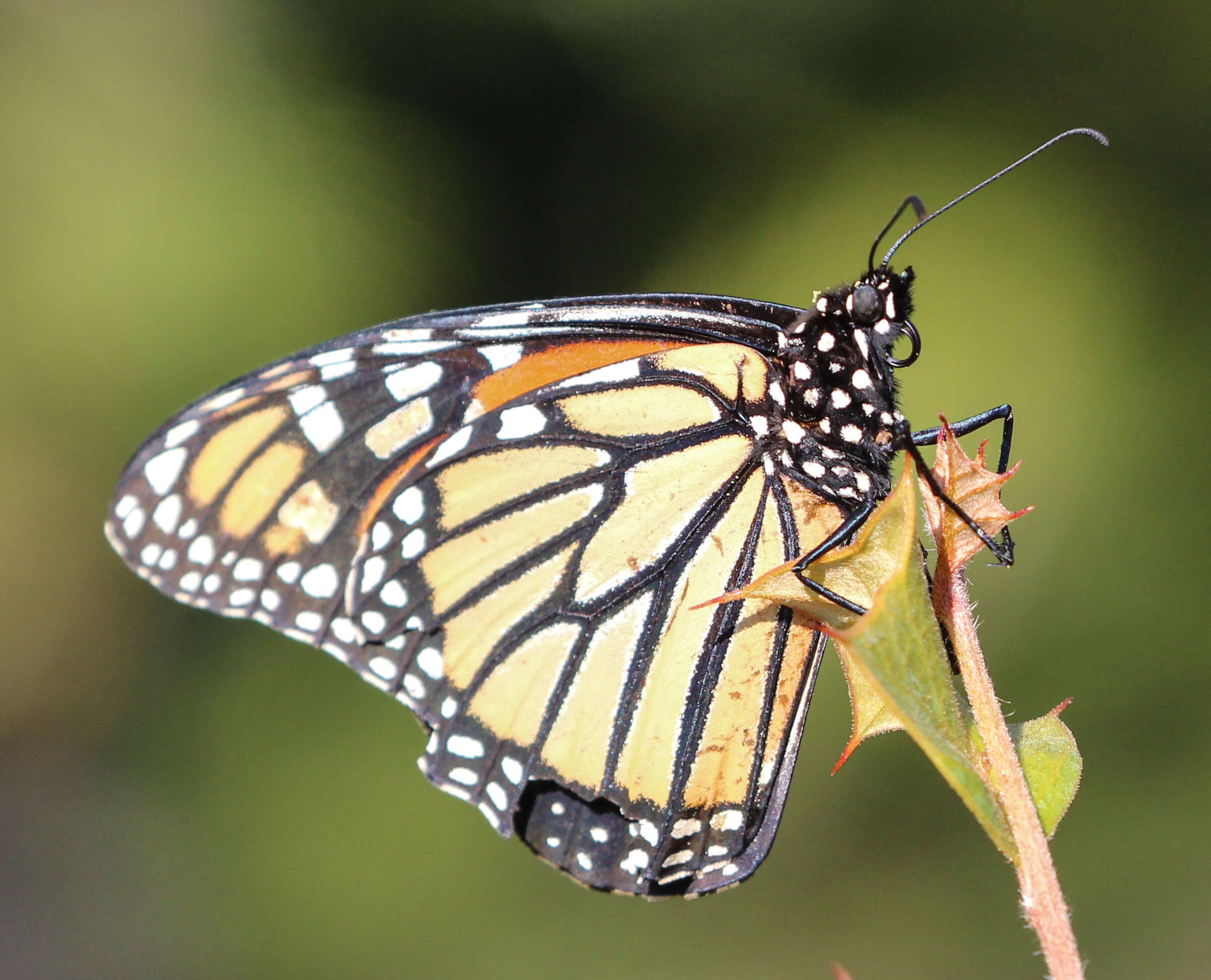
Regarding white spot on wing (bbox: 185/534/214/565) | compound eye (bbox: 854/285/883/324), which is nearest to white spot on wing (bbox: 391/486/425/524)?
white spot on wing (bbox: 185/534/214/565)

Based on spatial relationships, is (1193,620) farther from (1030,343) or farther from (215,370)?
(215,370)

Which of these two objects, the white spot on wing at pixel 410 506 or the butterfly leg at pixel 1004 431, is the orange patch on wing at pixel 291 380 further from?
the butterfly leg at pixel 1004 431

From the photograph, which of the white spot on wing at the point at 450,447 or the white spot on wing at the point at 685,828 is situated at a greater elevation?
the white spot on wing at the point at 450,447

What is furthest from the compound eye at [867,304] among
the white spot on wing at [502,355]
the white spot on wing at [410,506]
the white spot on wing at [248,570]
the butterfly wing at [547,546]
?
the white spot on wing at [248,570]

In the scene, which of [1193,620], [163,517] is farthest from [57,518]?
[1193,620]

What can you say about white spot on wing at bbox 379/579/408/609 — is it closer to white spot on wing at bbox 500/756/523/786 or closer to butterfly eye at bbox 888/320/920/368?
white spot on wing at bbox 500/756/523/786

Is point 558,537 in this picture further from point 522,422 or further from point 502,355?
point 502,355

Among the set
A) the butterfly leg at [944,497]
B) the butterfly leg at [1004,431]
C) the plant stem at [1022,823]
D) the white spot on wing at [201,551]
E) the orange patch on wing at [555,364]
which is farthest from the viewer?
the white spot on wing at [201,551]
